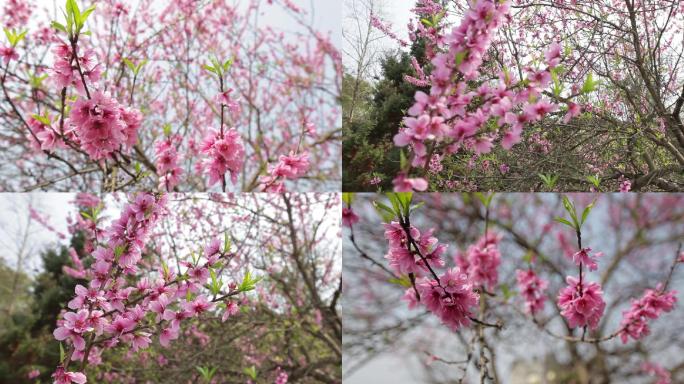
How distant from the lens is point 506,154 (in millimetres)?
2291

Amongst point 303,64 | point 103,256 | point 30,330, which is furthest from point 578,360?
point 30,330

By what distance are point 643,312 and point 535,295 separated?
30 centimetres

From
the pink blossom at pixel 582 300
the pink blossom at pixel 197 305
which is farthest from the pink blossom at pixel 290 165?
the pink blossom at pixel 582 300

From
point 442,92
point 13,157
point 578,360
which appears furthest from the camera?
point 13,157

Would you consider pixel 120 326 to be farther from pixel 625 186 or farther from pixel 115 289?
pixel 625 186

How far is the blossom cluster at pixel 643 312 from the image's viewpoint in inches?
56.4

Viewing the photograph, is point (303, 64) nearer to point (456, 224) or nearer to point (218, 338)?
point (218, 338)

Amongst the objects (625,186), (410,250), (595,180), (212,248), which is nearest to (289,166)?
(212,248)

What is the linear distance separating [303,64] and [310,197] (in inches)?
48.9

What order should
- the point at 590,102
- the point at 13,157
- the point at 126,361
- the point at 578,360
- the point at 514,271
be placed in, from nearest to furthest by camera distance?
the point at 514,271, the point at 578,360, the point at 590,102, the point at 126,361, the point at 13,157

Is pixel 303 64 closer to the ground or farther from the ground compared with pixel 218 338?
farther from the ground

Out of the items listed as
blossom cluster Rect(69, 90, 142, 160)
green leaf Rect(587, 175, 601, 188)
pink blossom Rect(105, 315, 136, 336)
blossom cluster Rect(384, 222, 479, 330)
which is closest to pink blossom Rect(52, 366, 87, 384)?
pink blossom Rect(105, 315, 136, 336)

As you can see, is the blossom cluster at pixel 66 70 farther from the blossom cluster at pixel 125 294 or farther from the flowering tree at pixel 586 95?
the flowering tree at pixel 586 95

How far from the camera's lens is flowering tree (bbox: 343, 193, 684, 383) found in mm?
1473
